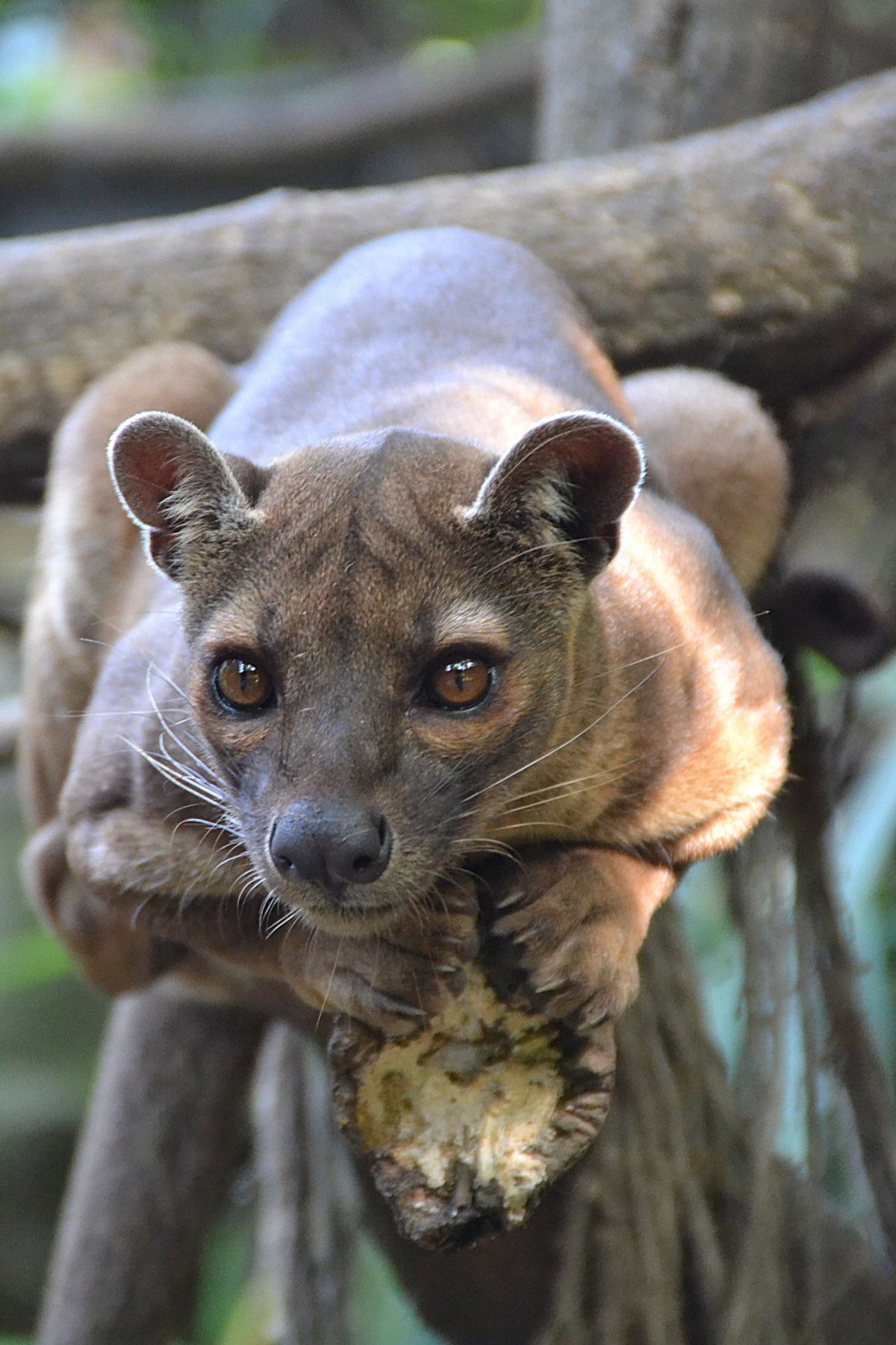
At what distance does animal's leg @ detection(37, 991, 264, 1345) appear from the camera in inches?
148

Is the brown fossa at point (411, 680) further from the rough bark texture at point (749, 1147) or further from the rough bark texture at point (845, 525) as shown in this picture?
the rough bark texture at point (749, 1147)

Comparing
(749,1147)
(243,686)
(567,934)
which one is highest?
(243,686)

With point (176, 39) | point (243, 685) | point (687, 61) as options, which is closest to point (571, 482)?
point (243, 685)

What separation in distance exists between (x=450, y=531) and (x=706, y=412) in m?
1.33

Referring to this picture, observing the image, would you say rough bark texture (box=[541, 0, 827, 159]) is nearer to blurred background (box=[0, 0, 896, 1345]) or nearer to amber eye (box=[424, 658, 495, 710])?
blurred background (box=[0, 0, 896, 1345])

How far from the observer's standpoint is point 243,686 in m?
2.20

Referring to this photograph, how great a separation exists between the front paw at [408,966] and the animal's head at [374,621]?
0.09 m

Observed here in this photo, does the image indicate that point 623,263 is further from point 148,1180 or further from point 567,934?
point 148,1180

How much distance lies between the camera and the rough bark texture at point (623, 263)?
4.06 metres

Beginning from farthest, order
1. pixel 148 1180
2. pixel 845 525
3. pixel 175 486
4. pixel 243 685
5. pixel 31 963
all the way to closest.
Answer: pixel 31 963 → pixel 845 525 → pixel 148 1180 → pixel 175 486 → pixel 243 685

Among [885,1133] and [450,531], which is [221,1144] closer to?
[885,1133]

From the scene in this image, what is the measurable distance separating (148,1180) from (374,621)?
2216mm

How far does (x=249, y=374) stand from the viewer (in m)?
3.53

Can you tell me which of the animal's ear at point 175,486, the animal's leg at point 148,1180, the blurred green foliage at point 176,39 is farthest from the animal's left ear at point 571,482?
the blurred green foliage at point 176,39
